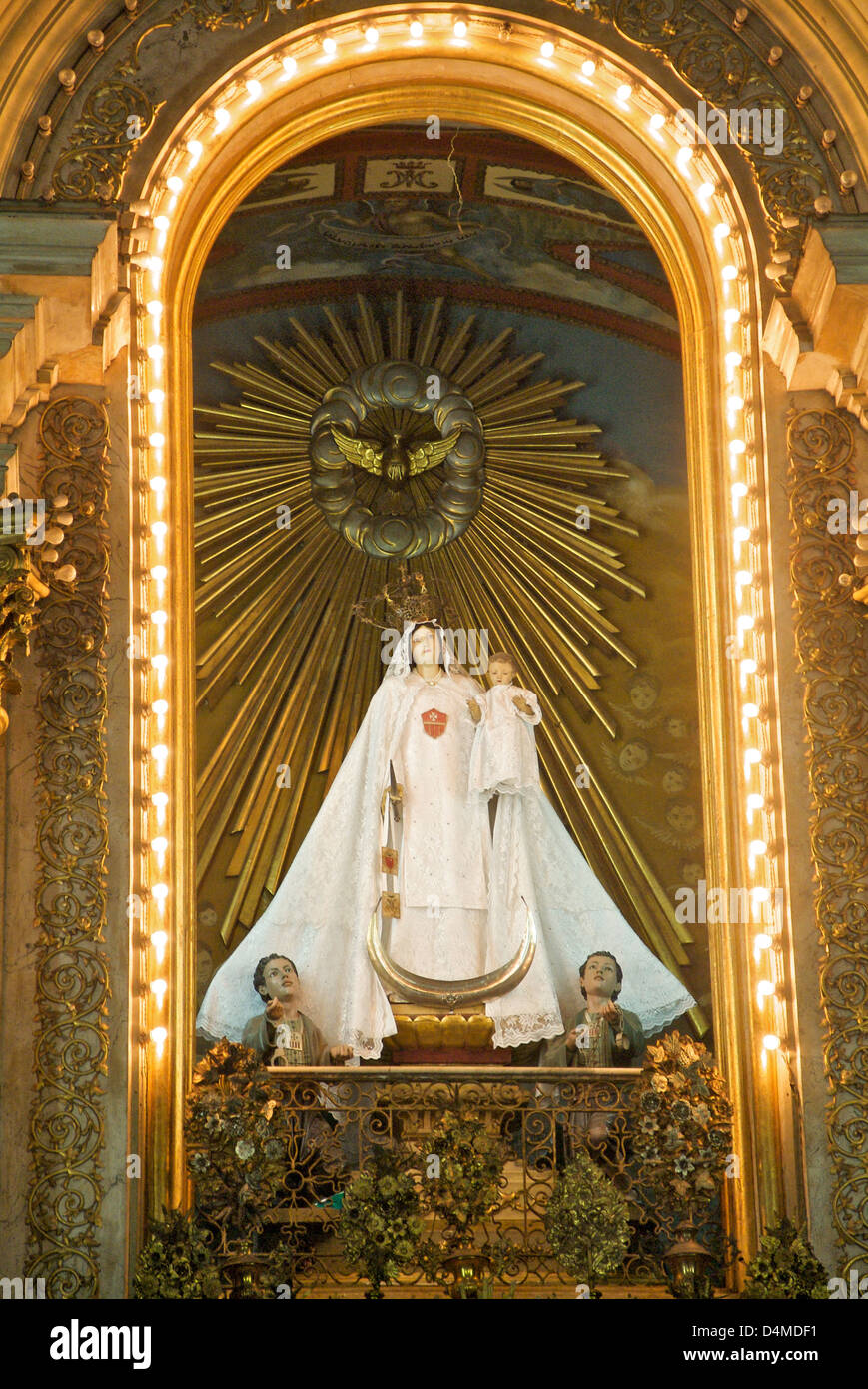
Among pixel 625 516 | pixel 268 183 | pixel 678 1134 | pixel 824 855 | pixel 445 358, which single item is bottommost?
pixel 678 1134

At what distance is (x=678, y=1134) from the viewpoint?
7.20m

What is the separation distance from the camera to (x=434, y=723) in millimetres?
8461

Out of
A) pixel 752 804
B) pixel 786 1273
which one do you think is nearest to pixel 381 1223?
pixel 786 1273

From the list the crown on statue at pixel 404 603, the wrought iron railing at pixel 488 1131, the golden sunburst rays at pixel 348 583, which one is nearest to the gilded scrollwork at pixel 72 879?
the wrought iron railing at pixel 488 1131

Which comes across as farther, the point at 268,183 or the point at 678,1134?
the point at 268,183

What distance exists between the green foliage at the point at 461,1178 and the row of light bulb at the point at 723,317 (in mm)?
1195

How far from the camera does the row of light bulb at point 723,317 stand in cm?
785

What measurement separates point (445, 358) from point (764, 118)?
180cm

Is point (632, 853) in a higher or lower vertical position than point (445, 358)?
lower

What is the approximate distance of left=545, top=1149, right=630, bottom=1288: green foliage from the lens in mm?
6840

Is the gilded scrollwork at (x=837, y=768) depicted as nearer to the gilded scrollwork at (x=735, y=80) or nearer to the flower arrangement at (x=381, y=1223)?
the gilded scrollwork at (x=735, y=80)

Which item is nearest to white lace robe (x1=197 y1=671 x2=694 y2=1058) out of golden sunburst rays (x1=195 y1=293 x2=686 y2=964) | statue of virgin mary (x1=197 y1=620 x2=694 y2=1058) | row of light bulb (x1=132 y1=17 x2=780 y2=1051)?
statue of virgin mary (x1=197 y1=620 x2=694 y2=1058)

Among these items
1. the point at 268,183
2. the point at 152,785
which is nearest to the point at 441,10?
the point at 268,183

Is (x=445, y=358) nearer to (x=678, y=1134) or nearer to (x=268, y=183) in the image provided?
(x=268, y=183)
